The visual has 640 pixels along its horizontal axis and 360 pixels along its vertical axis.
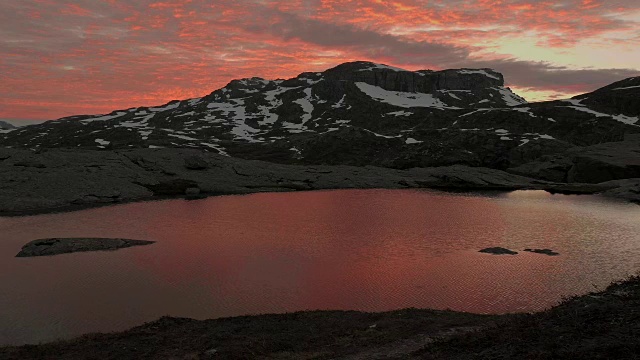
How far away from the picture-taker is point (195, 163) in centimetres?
12306

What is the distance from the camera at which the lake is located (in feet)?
115

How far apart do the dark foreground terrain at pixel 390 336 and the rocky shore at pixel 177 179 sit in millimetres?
66754

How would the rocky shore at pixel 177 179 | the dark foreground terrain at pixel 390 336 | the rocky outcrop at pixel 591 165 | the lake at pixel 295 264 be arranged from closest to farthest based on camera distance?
1. the dark foreground terrain at pixel 390 336
2. the lake at pixel 295 264
3. the rocky shore at pixel 177 179
4. the rocky outcrop at pixel 591 165

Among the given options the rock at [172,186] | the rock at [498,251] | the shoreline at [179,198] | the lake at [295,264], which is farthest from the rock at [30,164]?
the rock at [498,251]

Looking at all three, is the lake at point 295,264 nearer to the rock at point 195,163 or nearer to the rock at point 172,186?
the rock at point 172,186

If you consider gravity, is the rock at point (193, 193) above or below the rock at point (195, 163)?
below

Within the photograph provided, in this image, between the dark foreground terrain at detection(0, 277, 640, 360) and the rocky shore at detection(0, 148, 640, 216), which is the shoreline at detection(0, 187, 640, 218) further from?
the dark foreground terrain at detection(0, 277, 640, 360)

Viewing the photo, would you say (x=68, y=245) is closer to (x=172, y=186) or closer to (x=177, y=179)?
(x=172, y=186)

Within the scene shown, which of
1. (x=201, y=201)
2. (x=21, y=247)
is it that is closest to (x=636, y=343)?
(x=21, y=247)

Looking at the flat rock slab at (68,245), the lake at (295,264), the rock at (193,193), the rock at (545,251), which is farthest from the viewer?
the rock at (193,193)

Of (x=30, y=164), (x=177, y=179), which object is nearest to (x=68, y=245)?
(x=177, y=179)

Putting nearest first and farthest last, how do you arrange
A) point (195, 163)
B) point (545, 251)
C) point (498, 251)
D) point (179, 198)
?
point (498, 251) → point (545, 251) → point (179, 198) → point (195, 163)

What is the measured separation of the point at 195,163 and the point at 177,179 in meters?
10.1

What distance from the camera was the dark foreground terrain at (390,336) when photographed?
16.8 m
